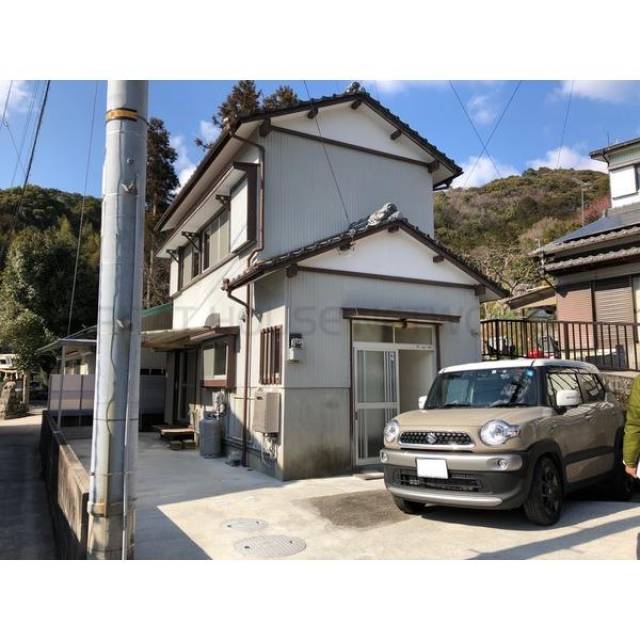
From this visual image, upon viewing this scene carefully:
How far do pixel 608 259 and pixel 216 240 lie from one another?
972 centimetres

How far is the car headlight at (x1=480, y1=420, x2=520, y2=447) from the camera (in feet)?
16.2

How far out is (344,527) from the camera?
544 centimetres

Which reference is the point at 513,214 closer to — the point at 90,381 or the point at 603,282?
the point at 603,282

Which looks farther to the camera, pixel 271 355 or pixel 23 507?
pixel 23 507

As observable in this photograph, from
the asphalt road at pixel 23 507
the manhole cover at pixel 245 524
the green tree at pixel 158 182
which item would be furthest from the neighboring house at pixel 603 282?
the green tree at pixel 158 182

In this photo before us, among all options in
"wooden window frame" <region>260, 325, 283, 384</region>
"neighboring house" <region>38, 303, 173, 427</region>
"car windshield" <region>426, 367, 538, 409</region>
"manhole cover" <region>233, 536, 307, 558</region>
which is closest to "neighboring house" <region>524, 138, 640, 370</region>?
"car windshield" <region>426, 367, 538, 409</region>

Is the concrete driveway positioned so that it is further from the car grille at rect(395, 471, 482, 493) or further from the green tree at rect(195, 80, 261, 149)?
the green tree at rect(195, 80, 261, 149)

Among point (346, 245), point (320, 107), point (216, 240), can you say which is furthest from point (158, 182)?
point (346, 245)

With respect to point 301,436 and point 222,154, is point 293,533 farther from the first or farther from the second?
point 222,154

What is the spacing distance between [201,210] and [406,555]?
1011 cm

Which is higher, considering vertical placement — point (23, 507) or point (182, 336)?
point (182, 336)

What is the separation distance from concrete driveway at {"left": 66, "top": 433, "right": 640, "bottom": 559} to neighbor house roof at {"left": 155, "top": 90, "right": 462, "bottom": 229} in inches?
263

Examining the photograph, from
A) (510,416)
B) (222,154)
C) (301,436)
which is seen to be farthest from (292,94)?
(510,416)

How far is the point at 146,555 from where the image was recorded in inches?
182
